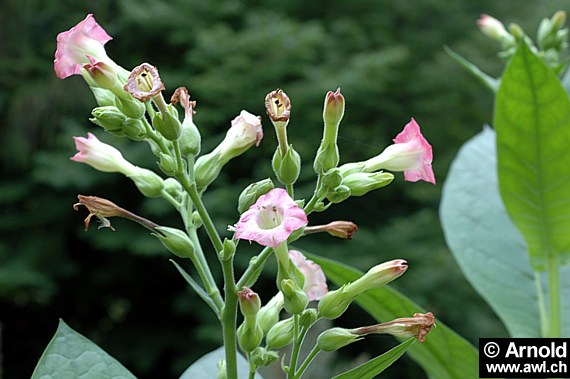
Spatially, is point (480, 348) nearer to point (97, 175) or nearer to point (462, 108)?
point (97, 175)

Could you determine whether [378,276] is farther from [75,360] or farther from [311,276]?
[75,360]

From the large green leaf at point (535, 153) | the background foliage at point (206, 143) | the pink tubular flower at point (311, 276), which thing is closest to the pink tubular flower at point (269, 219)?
the pink tubular flower at point (311, 276)

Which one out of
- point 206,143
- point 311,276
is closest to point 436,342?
point 311,276

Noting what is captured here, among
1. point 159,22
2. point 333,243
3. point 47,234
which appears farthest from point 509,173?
point 47,234

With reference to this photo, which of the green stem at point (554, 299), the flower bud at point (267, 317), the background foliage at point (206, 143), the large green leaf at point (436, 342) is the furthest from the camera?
the background foliage at point (206, 143)

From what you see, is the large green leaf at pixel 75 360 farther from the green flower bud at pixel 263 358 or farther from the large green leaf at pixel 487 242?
the large green leaf at pixel 487 242

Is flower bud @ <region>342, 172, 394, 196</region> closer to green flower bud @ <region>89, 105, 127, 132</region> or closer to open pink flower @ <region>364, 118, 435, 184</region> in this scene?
open pink flower @ <region>364, 118, 435, 184</region>

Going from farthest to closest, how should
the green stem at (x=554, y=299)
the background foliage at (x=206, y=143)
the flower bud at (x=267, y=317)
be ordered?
the background foliage at (x=206, y=143) < the green stem at (x=554, y=299) < the flower bud at (x=267, y=317)
